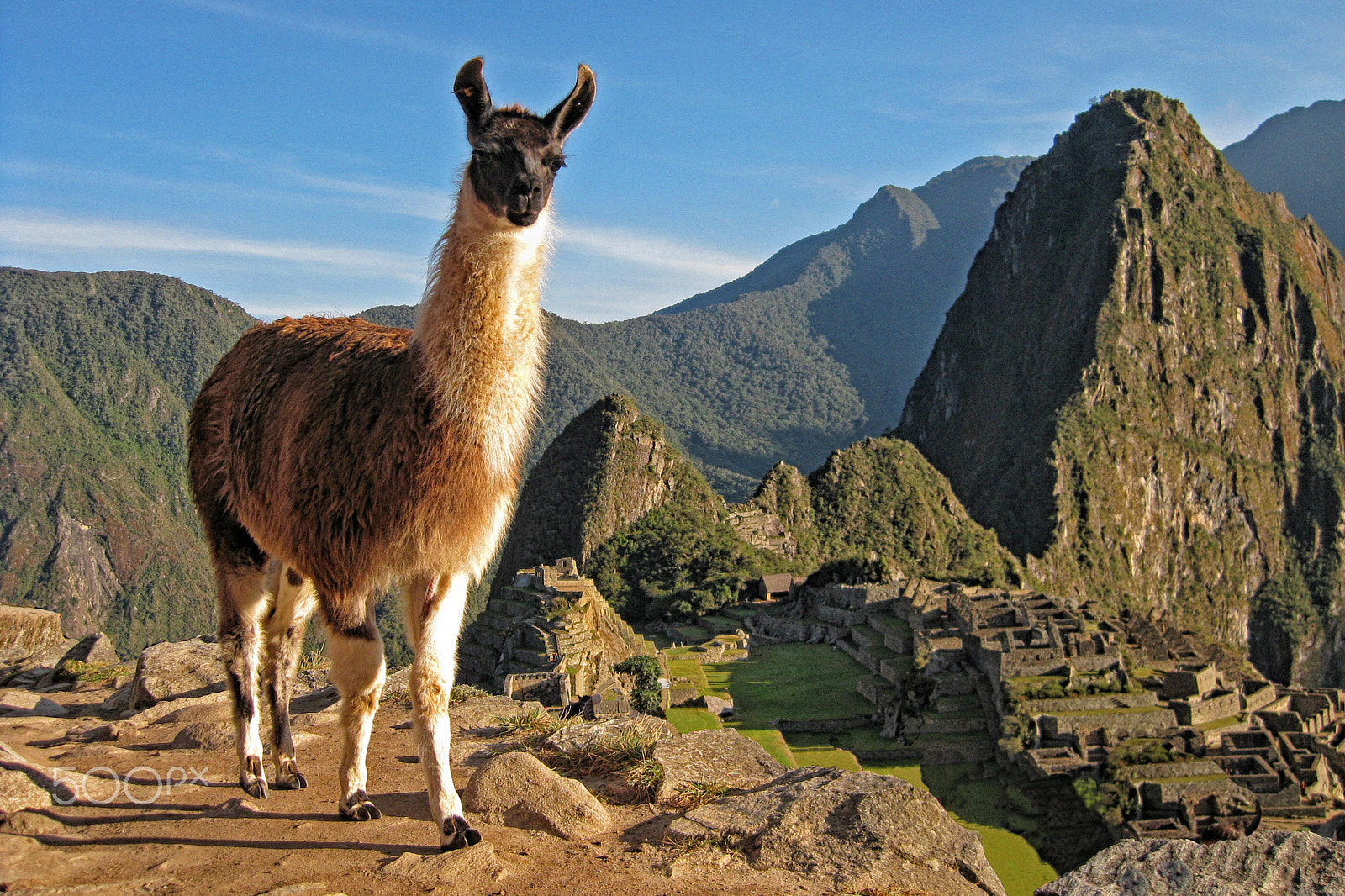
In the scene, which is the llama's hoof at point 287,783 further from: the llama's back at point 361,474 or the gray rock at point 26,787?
the llama's back at point 361,474

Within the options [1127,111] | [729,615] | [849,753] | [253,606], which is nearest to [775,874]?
[253,606]

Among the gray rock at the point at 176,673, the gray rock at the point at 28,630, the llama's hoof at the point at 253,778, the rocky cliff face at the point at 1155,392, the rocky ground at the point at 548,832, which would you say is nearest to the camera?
the rocky ground at the point at 548,832

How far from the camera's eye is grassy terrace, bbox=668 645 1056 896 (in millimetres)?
19156

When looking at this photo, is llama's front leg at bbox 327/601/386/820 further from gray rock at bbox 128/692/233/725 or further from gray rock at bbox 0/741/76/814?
gray rock at bbox 128/692/233/725

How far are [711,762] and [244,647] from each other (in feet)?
7.86

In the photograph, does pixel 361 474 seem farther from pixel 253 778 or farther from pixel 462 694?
pixel 462 694

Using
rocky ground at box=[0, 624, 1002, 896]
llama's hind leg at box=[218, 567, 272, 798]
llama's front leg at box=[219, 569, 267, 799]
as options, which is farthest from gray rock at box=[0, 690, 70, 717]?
llama's hind leg at box=[218, 567, 272, 798]

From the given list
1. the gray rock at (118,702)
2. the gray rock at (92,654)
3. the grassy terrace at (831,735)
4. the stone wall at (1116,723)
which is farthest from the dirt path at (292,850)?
the stone wall at (1116,723)

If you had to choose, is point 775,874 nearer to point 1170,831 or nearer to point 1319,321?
point 1170,831

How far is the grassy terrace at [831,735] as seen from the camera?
19.2 meters

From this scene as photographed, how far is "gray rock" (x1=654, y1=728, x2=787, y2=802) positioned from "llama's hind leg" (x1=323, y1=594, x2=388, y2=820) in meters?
1.37

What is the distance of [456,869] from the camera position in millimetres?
3346

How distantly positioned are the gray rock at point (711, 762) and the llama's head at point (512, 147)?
8.85ft

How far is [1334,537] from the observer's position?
10269 centimetres
